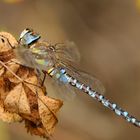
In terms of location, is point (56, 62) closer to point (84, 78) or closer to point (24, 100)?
point (84, 78)

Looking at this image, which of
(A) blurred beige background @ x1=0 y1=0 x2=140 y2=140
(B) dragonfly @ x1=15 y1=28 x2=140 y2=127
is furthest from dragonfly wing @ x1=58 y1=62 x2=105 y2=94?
(A) blurred beige background @ x1=0 y1=0 x2=140 y2=140

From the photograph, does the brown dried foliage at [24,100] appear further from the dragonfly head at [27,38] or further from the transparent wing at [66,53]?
the transparent wing at [66,53]

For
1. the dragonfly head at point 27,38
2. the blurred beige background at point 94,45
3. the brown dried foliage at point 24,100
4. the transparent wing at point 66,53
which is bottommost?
the brown dried foliage at point 24,100

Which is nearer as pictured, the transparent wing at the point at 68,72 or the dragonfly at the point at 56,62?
the dragonfly at the point at 56,62

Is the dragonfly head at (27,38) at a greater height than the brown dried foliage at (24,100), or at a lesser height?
greater

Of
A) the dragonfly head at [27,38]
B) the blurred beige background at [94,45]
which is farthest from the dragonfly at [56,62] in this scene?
the blurred beige background at [94,45]

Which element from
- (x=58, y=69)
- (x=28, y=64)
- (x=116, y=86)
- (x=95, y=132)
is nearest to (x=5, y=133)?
(x=95, y=132)
